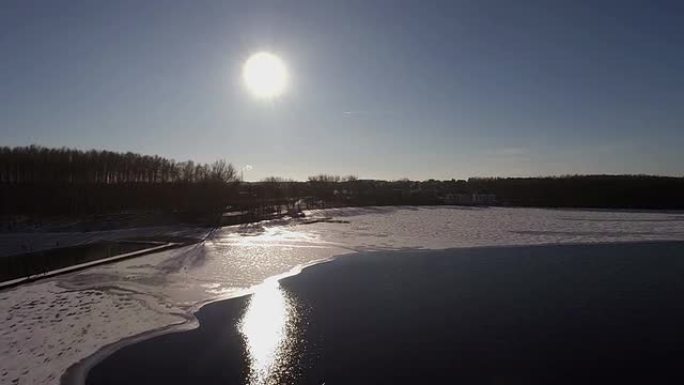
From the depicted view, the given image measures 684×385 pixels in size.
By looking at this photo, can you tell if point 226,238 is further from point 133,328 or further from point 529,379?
point 529,379

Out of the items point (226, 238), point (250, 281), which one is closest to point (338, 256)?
point (250, 281)

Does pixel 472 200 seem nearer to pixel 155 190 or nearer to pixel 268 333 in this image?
pixel 155 190

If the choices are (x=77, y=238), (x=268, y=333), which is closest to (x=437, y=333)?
(x=268, y=333)

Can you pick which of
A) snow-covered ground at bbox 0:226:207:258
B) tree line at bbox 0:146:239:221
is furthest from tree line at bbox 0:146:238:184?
snow-covered ground at bbox 0:226:207:258

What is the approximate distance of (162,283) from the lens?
1309 centimetres

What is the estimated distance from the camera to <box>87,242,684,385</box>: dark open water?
6949 millimetres

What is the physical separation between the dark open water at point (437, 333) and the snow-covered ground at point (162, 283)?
2.99 feet

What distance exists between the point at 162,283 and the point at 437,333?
826cm

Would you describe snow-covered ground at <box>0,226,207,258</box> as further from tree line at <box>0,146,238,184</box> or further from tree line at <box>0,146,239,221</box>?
tree line at <box>0,146,238,184</box>

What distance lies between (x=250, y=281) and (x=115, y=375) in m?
6.87

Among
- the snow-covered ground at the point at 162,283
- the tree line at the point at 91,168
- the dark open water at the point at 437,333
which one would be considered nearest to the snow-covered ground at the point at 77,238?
the snow-covered ground at the point at 162,283

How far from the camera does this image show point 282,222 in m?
35.6

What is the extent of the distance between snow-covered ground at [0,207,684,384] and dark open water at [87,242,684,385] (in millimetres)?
912

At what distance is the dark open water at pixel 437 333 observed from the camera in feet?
22.8
